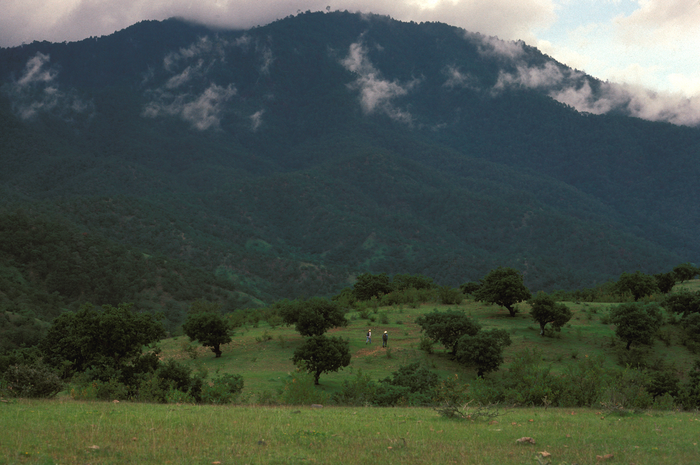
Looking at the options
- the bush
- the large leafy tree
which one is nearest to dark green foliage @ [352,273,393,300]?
the large leafy tree

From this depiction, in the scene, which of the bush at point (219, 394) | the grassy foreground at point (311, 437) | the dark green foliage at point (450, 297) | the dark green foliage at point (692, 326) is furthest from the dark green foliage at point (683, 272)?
the bush at point (219, 394)

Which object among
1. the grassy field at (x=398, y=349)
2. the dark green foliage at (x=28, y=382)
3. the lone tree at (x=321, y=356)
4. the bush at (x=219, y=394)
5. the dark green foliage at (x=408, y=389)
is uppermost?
the dark green foliage at (x=28, y=382)

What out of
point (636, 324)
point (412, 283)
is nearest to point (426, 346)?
point (636, 324)

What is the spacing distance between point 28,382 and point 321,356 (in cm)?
1747

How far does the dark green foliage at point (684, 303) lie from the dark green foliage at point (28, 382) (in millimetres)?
45536

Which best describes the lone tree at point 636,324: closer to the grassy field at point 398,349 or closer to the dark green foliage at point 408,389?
the grassy field at point 398,349

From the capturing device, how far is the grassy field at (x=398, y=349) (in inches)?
1420

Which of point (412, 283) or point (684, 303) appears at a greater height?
point (684, 303)

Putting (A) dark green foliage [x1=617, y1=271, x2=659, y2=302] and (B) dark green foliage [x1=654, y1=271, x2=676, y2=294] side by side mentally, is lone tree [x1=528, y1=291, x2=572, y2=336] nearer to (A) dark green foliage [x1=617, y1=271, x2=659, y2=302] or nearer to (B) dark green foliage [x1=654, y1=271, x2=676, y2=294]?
(A) dark green foliage [x1=617, y1=271, x2=659, y2=302]

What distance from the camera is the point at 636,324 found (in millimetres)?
39469

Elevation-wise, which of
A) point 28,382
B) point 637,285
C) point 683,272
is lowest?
point 637,285

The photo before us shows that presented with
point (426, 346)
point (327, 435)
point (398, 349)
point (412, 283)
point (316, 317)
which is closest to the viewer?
point (327, 435)

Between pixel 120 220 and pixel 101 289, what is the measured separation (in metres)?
56.6

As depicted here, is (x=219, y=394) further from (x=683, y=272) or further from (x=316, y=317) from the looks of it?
(x=683, y=272)
